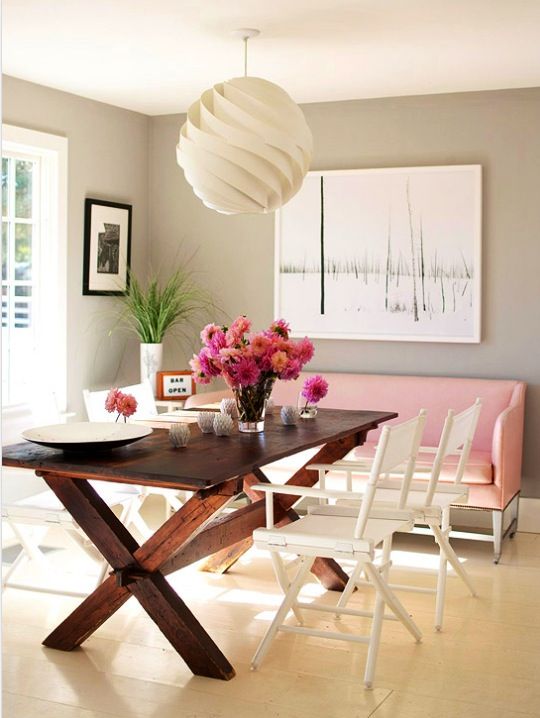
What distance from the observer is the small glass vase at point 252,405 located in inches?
136

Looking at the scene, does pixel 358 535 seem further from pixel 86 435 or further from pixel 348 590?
pixel 86 435

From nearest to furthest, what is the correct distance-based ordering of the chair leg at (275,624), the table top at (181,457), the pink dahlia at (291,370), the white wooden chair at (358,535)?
the table top at (181,457)
the white wooden chair at (358,535)
the chair leg at (275,624)
the pink dahlia at (291,370)

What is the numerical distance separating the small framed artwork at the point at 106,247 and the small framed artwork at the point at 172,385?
2.29 feet

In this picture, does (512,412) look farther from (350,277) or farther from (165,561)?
(165,561)

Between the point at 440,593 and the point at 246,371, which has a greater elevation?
the point at 246,371

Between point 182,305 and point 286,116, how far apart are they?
299cm

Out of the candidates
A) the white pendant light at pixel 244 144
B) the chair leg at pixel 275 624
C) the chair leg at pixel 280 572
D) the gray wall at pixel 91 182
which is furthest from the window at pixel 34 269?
the chair leg at pixel 275 624

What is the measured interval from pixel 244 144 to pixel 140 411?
1.82 meters

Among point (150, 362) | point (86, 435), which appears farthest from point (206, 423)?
point (150, 362)

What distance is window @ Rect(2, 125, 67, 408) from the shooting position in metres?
5.12

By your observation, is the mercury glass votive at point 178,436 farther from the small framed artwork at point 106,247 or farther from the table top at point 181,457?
the small framed artwork at point 106,247

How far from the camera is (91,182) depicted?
5566 millimetres

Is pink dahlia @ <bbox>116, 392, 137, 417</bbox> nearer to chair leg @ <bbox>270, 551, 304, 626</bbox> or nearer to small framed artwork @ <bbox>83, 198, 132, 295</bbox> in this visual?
chair leg @ <bbox>270, 551, 304, 626</bbox>

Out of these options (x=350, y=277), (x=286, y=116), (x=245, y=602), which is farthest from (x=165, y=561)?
(x=350, y=277)
